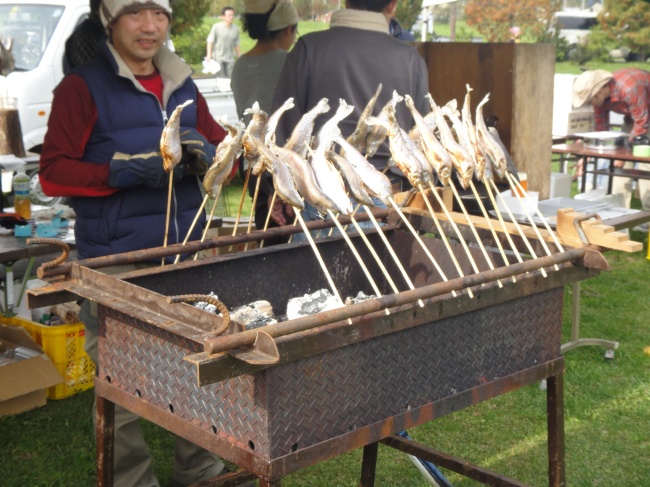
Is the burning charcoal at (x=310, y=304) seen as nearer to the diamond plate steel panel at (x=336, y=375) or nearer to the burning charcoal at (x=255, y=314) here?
the burning charcoal at (x=255, y=314)

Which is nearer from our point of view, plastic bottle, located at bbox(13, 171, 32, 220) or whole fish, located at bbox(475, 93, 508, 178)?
whole fish, located at bbox(475, 93, 508, 178)

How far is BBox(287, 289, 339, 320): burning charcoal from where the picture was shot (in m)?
2.73

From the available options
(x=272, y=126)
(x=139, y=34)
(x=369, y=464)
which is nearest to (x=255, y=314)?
(x=272, y=126)

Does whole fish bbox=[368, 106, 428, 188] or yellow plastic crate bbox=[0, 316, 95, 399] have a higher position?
whole fish bbox=[368, 106, 428, 188]

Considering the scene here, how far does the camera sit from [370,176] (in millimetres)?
2498

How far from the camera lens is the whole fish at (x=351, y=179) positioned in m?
2.49

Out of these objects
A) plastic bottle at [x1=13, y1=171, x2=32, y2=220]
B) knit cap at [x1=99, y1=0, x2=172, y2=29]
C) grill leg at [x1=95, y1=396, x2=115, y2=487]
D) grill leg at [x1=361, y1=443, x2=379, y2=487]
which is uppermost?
knit cap at [x1=99, y1=0, x2=172, y2=29]

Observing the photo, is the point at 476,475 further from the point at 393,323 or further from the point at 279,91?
the point at 279,91

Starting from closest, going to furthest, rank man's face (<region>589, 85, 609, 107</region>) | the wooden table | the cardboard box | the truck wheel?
the cardboard box → the wooden table → the truck wheel → man's face (<region>589, 85, 609, 107</region>)

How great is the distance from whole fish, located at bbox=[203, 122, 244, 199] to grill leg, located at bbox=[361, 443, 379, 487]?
1276 millimetres

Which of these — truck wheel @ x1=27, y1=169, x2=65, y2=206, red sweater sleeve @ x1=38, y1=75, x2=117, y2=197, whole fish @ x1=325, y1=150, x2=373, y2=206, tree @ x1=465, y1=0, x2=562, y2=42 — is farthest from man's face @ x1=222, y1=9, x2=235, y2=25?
whole fish @ x1=325, y1=150, x2=373, y2=206

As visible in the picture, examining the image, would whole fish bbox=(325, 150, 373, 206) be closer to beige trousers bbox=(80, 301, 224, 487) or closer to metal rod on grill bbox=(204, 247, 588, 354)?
metal rod on grill bbox=(204, 247, 588, 354)

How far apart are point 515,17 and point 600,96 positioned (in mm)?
15365

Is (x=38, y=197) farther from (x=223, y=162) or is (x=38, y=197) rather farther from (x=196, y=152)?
(x=223, y=162)
